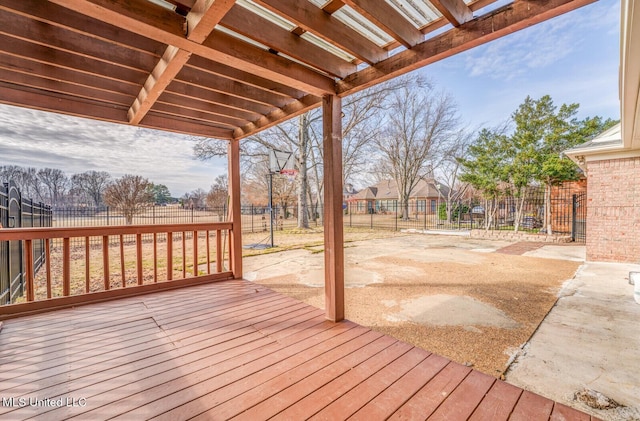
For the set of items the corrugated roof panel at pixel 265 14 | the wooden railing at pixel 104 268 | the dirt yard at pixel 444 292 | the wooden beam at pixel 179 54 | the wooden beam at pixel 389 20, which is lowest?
the dirt yard at pixel 444 292

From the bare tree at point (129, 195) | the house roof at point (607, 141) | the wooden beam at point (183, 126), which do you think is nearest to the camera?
the wooden beam at point (183, 126)

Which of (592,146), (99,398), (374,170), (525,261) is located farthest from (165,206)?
(374,170)

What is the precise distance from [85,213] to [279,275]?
9.74m

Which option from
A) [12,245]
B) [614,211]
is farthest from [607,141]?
[12,245]

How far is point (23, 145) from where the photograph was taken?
29.5 ft

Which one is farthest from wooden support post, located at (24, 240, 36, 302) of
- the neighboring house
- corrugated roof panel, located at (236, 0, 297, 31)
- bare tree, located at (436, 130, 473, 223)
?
the neighboring house

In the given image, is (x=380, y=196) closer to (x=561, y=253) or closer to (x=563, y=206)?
(x=563, y=206)

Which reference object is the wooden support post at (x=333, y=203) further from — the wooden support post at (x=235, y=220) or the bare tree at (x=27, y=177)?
the bare tree at (x=27, y=177)

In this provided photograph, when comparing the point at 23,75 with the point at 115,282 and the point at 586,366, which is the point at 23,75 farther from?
the point at 586,366

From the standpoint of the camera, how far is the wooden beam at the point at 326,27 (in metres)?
1.53

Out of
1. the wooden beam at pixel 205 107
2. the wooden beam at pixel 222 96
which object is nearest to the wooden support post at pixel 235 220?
the wooden beam at pixel 205 107

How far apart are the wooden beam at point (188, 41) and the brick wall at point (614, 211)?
627 cm

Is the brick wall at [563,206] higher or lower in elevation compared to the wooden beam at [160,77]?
lower

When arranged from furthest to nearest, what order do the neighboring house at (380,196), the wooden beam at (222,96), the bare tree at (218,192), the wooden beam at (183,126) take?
1. the neighboring house at (380,196)
2. the bare tree at (218,192)
3. the wooden beam at (183,126)
4. the wooden beam at (222,96)
